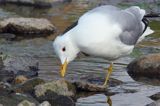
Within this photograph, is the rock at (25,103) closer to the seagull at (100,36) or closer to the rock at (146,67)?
the seagull at (100,36)

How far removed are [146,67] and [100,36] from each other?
2106 millimetres

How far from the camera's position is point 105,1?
18125 millimetres

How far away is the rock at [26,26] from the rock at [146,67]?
12.0 feet

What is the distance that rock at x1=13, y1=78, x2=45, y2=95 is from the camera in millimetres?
8548

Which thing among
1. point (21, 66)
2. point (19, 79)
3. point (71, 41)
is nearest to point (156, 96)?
point (71, 41)

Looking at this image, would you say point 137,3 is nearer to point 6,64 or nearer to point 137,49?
point 137,49

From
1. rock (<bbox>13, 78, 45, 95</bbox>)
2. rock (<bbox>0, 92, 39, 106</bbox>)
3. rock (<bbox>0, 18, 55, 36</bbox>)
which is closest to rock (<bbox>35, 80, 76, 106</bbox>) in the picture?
rock (<bbox>13, 78, 45, 95</bbox>)

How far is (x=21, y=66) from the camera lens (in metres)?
9.75

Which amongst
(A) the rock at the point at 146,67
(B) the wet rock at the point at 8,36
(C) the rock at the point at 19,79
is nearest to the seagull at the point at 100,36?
(A) the rock at the point at 146,67

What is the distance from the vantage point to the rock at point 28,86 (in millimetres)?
8548

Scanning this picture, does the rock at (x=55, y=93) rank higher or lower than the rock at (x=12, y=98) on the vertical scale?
lower

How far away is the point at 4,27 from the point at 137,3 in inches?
218

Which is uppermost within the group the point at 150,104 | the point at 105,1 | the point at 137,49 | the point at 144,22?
the point at 144,22

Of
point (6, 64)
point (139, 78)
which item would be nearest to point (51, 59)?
point (6, 64)
